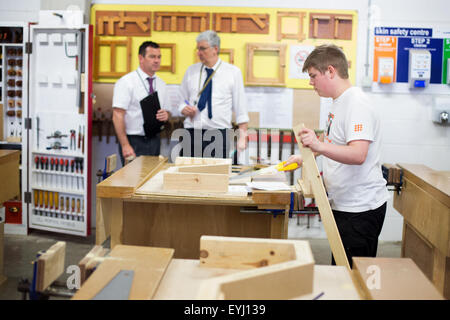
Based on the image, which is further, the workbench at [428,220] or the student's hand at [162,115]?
the student's hand at [162,115]

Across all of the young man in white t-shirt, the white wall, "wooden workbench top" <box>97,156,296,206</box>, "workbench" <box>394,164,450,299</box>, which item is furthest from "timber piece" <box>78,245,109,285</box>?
the white wall

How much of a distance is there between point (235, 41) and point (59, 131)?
1.84m

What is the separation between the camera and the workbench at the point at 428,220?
232 cm

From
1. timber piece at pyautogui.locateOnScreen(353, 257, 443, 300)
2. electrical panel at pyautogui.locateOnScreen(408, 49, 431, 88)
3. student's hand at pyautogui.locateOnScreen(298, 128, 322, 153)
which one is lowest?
timber piece at pyautogui.locateOnScreen(353, 257, 443, 300)

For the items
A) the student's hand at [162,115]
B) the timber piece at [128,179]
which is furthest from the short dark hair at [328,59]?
the student's hand at [162,115]

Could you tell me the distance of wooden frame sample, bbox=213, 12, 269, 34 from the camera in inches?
177

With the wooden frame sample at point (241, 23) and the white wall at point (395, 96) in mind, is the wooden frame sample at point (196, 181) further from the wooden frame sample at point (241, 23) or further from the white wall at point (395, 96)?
the wooden frame sample at point (241, 23)

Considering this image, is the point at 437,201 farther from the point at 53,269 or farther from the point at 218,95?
the point at 218,95

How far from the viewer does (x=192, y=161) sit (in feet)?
9.36

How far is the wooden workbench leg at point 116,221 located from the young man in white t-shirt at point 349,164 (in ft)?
3.16

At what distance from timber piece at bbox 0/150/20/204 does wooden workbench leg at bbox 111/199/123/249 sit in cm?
103

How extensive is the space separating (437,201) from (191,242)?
132cm

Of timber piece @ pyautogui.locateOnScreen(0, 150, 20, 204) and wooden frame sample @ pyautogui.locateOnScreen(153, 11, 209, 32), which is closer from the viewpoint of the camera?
timber piece @ pyautogui.locateOnScreen(0, 150, 20, 204)

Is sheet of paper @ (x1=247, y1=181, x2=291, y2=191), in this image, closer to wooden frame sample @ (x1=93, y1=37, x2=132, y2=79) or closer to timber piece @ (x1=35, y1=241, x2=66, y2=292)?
timber piece @ (x1=35, y1=241, x2=66, y2=292)
